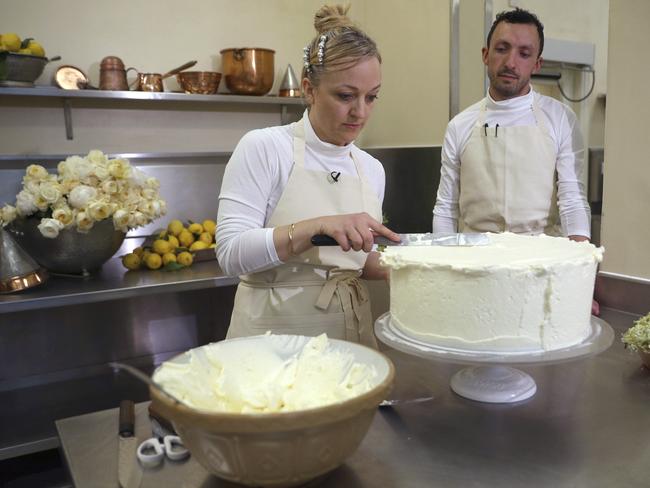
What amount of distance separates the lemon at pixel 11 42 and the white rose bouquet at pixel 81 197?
55 cm

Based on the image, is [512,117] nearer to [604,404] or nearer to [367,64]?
[367,64]

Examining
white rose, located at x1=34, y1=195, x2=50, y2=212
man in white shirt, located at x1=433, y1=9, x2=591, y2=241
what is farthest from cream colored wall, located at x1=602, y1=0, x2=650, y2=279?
white rose, located at x1=34, y1=195, x2=50, y2=212

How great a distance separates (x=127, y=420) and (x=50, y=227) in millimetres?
1225

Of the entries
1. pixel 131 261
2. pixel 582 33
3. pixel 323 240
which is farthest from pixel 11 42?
pixel 582 33

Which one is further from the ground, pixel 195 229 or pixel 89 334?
pixel 195 229

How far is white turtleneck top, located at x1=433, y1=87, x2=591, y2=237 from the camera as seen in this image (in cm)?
204

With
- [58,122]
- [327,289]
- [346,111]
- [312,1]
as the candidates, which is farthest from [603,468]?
[312,1]

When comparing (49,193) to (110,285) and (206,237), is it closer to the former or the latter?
(110,285)

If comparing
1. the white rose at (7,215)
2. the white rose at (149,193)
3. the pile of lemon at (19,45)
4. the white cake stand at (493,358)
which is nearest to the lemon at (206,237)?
the white rose at (149,193)

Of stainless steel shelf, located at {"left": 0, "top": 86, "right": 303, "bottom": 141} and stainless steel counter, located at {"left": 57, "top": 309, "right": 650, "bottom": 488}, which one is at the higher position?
stainless steel shelf, located at {"left": 0, "top": 86, "right": 303, "bottom": 141}

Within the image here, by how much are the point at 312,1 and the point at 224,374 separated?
9.43ft

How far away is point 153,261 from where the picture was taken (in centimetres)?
246

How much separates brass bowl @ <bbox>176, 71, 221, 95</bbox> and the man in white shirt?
1285mm

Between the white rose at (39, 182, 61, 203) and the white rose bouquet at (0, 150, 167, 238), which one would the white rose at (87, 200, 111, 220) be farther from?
the white rose at (39, 182, 61, 203)
